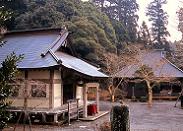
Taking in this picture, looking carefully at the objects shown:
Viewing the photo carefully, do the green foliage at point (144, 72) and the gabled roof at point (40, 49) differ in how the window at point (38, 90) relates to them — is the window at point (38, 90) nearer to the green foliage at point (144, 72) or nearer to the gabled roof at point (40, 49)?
the gabled roof at point (40, 49)

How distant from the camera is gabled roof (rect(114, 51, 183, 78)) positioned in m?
36.6

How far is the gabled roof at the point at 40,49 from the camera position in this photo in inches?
734

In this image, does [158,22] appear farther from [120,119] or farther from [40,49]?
[120,119]

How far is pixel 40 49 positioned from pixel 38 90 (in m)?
3.05

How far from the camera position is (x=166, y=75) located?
A: 36156mm

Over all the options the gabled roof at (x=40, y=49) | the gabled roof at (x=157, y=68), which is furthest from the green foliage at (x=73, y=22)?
the gabled roof at (x=40, y=49)

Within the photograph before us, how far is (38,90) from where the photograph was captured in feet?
61.6

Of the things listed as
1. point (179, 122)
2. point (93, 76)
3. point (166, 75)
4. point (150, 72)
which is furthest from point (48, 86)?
point (166, 75)

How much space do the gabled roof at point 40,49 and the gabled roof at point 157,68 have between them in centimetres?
1451

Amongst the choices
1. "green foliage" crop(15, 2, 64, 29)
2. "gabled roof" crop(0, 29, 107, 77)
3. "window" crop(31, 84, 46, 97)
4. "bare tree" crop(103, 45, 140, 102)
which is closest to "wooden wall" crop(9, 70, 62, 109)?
"window" crop(31, 84, 46, 97)

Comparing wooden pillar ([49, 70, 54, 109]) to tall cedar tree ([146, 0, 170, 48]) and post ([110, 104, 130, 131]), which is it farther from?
tall cedar tree ([146, 0, 170, 48])

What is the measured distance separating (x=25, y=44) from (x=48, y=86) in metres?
4.60

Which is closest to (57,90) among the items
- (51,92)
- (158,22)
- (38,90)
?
(51,92)

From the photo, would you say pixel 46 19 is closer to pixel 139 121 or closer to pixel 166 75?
pixel 166 75
